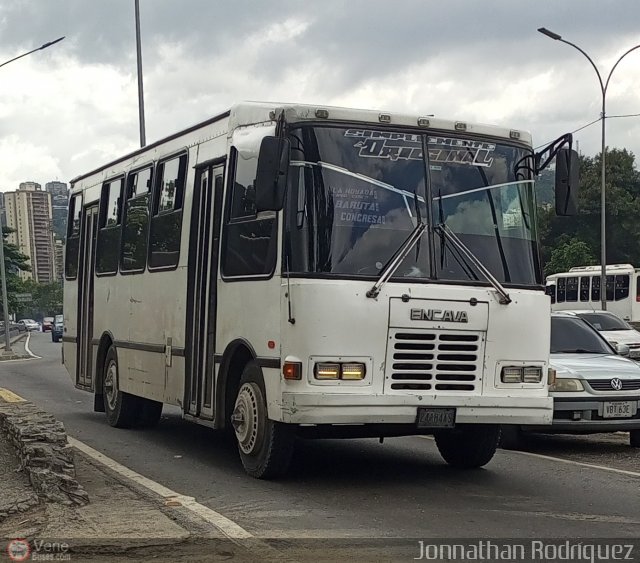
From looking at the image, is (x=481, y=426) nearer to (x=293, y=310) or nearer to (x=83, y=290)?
(x=293, y=310)

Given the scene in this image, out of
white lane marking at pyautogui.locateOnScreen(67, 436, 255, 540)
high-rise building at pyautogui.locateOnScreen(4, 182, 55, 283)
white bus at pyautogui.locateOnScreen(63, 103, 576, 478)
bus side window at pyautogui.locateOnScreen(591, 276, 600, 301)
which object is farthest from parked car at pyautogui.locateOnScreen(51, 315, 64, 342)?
high-rise building at pyautogui.locateOnScreen(4, 182, 55, 283)

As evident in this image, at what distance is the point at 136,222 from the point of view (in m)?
12.9

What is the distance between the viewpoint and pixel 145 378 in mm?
12219

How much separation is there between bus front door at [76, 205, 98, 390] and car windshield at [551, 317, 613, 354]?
6.16 m

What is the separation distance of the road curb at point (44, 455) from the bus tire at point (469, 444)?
138 inches

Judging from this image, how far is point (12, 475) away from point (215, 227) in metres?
3.06

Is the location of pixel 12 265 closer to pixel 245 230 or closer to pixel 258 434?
pixel 245 230

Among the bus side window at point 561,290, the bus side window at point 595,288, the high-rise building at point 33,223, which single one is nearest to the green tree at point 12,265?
the bus side window at point 561,290

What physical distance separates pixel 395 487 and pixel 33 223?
166911 mm

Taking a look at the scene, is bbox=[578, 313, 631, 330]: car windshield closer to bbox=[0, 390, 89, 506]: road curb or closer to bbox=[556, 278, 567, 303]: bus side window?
bbox=[0, 390, 89, 506]: road curb

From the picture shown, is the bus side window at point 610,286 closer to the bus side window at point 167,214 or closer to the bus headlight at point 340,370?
the bus side window at point 167,214

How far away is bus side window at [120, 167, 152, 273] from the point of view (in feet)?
41.1

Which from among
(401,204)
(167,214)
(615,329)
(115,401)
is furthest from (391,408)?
(615,329)

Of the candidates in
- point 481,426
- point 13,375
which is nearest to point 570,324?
point 481,426
